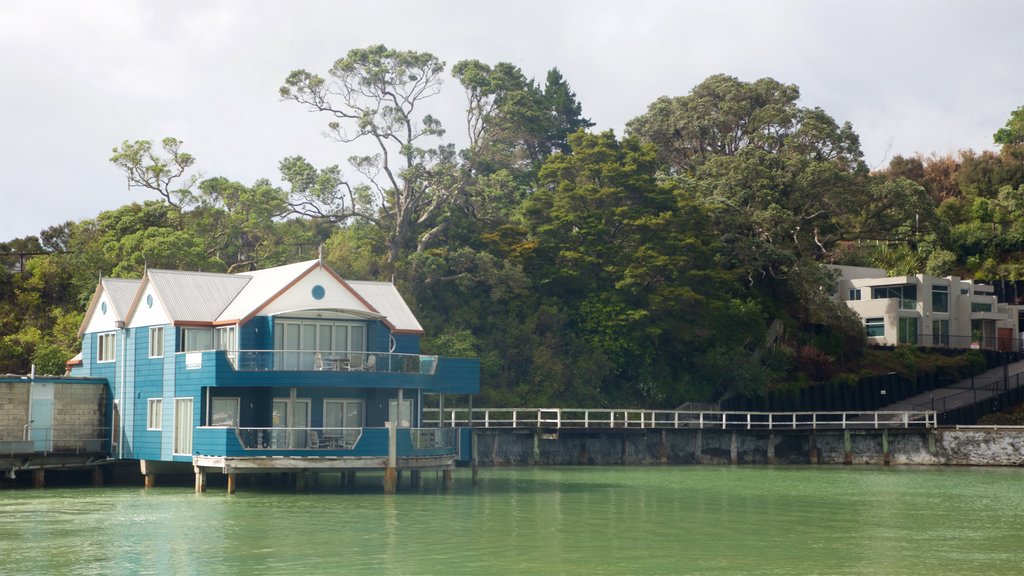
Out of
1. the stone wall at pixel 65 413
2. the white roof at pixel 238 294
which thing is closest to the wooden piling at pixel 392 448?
the white roof at pixel 238 294

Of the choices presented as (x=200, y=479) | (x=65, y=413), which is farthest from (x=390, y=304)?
(x=65, y=413)

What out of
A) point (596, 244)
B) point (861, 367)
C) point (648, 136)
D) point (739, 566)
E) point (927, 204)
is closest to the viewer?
point (739, 566)

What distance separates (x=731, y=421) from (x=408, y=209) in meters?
21.9

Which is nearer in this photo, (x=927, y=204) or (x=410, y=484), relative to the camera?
(x=410, y=484)

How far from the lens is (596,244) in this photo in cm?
7644

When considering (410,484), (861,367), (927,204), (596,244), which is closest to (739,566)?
(410,484)

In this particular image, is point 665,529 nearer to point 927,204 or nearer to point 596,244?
point 596,244

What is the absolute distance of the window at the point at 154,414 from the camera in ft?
155

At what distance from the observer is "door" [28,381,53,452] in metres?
47.6

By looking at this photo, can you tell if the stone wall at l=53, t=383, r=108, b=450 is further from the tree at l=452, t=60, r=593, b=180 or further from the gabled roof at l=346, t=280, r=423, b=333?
the tree at l=452, t=60, r=593, b=180

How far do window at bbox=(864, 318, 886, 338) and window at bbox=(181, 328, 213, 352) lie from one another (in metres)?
53.1

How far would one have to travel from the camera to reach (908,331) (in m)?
88.4

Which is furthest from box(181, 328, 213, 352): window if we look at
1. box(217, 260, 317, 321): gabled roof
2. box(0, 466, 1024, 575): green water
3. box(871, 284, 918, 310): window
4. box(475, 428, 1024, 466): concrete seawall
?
box(871, 284, 918, 310): window

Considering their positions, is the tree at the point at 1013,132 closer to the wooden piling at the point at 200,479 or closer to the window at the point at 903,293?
the window at the point at 903,293
